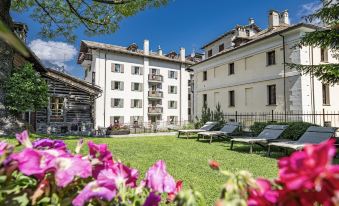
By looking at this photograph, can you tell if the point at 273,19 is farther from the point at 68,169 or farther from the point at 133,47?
the point at 68,169

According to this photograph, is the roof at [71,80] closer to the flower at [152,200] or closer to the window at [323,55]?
the window at [323,55]

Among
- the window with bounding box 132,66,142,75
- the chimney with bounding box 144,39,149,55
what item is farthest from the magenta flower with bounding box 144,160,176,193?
the chimney with bounding box 144,39,149,55

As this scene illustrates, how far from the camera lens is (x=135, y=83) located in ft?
136

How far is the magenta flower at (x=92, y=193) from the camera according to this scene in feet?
2.42

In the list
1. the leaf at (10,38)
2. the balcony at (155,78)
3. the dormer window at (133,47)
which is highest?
the dormer window at (133,47)

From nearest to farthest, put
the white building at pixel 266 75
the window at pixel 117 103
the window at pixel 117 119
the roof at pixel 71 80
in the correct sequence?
1. the white building at pixel 266 75
2. the roof at pixel 71 80
3. the window at pixel 117 119
4. the window at pixel 117 103

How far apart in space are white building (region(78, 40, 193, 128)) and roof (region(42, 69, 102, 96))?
11074mm

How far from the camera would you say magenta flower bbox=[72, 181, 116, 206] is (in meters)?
0.74

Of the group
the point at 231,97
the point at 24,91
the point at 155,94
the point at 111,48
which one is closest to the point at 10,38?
the point at 24,91

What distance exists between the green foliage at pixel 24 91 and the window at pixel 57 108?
10584 millimetres

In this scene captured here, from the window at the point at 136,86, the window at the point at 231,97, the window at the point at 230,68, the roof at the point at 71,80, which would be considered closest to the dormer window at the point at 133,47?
the window at the point at 136,86

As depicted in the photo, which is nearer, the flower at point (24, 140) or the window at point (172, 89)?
the flower at point (24, 140)

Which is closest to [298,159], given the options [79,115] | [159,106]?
[79,115]

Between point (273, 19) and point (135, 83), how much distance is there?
2244 cm
